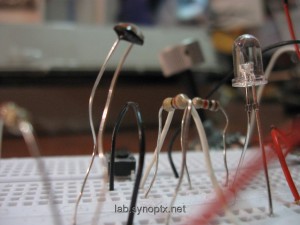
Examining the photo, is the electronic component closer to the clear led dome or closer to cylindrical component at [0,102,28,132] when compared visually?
the clear led dome

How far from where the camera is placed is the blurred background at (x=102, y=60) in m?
1.20

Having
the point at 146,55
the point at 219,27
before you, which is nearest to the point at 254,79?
the point at 146,55

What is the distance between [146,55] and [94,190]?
1.03 meters

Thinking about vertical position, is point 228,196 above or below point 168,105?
below

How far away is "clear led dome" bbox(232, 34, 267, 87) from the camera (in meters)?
0.29

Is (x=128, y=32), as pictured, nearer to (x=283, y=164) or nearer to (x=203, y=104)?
(x=203, y=104)

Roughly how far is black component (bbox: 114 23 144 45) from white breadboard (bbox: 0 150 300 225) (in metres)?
0.16

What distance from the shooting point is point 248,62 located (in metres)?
0.31

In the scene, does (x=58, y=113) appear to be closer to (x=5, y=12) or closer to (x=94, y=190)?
(x=5, y=12)

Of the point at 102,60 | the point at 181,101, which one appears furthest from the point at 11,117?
the point at 102,60

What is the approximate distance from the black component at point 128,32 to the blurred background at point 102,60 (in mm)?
707

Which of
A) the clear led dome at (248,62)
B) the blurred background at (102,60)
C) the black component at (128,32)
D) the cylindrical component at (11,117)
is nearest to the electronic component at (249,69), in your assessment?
the clear led dome at (248,62)

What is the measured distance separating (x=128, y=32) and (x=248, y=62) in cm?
13

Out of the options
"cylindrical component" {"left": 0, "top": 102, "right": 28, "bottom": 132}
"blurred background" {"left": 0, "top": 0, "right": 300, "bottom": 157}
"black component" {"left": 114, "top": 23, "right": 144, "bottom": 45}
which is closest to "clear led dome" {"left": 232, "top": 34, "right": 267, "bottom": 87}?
"black component" {"left": 114, "top": 23, "right": 144, "bottom": 45}
